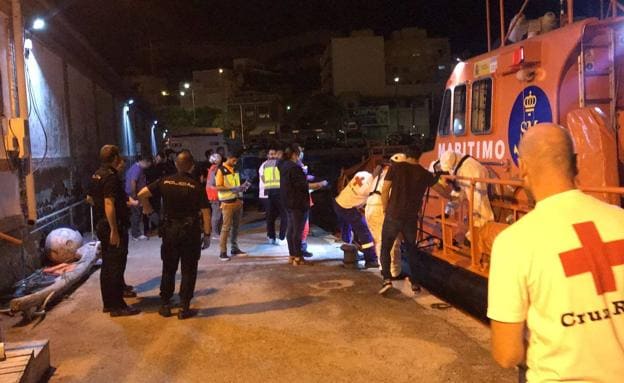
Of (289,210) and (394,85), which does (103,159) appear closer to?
(289,210)

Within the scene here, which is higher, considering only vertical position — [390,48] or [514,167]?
[390,48]

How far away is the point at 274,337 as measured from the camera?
5496 mm

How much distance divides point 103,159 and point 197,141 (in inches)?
794

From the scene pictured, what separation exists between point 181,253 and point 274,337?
1.45 m

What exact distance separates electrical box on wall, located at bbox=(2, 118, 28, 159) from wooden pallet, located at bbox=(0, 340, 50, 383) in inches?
142

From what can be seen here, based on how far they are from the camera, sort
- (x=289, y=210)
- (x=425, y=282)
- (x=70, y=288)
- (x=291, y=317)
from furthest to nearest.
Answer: (x=289, y=210) < (x=425, y=282) < (x=70, y=288) < (x=291, y=317)

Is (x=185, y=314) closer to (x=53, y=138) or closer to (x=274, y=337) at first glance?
(x=274, y=337)

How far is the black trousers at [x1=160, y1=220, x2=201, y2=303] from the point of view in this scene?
6160mm

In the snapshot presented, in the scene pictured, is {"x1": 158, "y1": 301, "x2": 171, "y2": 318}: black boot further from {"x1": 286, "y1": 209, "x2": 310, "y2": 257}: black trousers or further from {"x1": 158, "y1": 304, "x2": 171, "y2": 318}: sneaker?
{"x1": 286, "y1": 209, "x2": 310, "y2": 257}: black trousers

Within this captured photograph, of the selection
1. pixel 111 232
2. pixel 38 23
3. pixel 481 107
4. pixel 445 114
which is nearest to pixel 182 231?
pixel 111 232

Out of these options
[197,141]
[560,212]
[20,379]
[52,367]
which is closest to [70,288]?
[52,367]

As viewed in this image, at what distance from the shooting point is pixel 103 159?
6.38m

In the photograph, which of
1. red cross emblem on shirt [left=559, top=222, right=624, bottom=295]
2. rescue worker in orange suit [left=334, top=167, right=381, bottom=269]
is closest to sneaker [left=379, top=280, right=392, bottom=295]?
rescue worker in orange suit [left=334, top=167, right=381, bottom=269]

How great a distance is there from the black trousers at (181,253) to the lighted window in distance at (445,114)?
4.12 m
